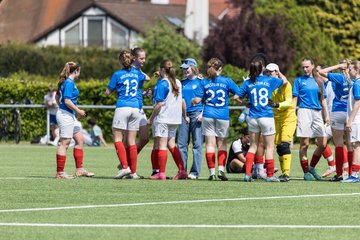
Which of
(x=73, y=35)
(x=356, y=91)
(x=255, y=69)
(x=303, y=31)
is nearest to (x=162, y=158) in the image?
(x=255, y=69)

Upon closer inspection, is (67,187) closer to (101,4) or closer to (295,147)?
(295,147)

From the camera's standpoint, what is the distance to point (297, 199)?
52.0ft

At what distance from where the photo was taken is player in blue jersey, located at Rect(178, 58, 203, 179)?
2052cm

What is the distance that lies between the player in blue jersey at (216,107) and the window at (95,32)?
7006 cm

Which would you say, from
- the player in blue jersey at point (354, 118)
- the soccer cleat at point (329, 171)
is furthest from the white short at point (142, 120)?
the soccer cleat at point (329, 171)

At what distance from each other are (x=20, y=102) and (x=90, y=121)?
418 centimetres

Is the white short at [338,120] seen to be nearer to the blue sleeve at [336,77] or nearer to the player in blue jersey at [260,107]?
the blue sleeve at [336,77]

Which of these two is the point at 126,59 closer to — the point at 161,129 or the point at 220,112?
the point at 161,129

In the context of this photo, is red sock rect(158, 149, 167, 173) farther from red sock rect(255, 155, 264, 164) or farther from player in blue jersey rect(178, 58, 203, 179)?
red sock rect(255, 155, 264, 164)

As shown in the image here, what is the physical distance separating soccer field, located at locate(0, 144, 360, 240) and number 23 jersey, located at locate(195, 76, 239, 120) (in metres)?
1.11

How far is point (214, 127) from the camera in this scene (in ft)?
65.5

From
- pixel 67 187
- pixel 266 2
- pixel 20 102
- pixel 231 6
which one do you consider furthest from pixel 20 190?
pixel 231 6

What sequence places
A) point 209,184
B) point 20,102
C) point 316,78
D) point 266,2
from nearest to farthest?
point 209,184, point 316,78, point 20,102, point 266,2

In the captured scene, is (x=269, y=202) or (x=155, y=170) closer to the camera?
(x=269, y=202)
